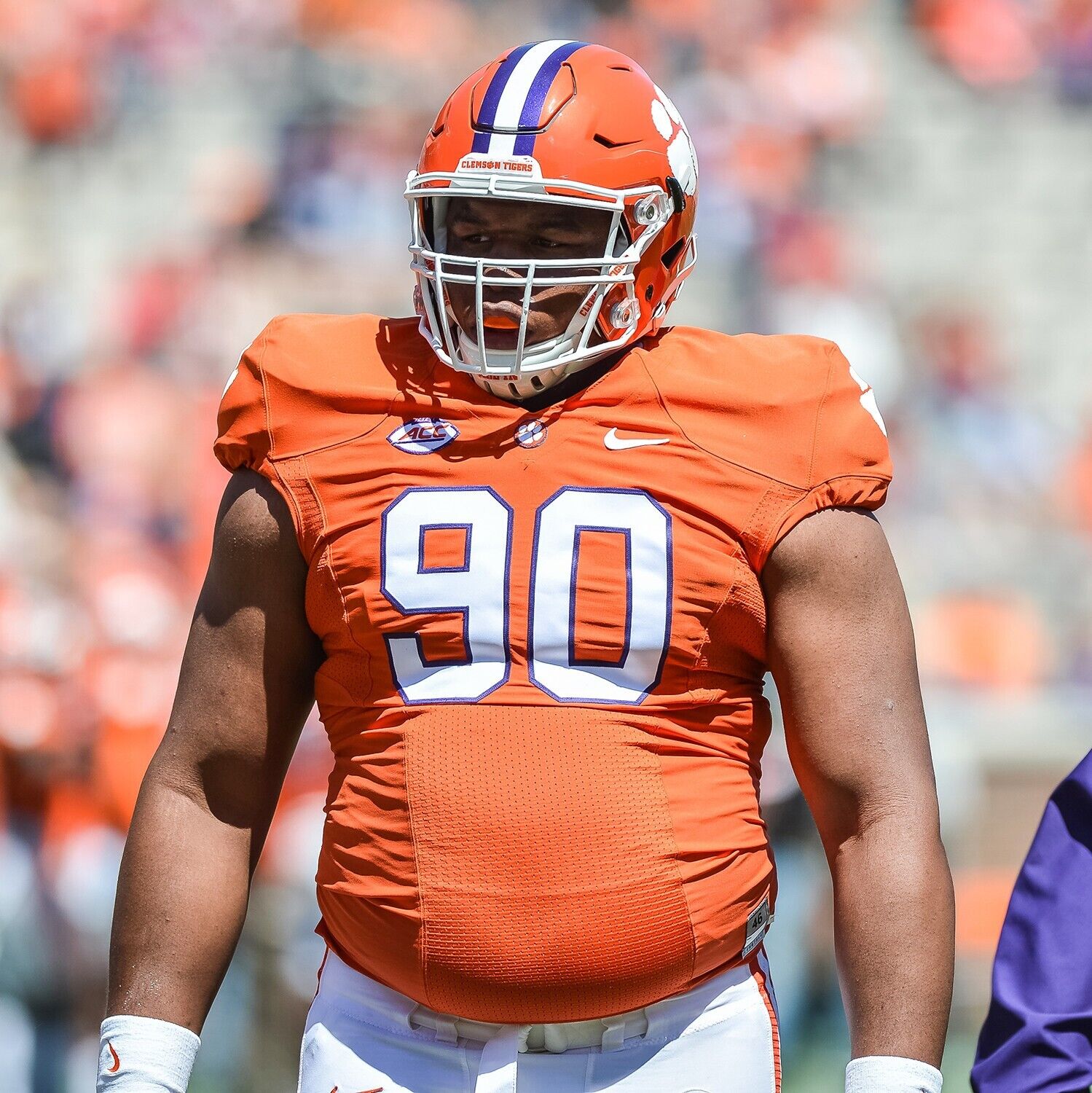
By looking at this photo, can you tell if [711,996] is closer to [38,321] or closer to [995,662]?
[995,662]

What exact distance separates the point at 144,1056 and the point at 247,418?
0.72 metres

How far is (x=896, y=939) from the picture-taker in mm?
1660

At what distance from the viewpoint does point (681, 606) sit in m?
1.68

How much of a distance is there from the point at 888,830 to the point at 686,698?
262mm

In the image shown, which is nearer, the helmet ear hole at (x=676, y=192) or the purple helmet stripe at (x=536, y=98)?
the purple helmet stripe at (x=536, y=98)

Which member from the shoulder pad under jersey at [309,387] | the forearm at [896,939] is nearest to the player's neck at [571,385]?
the shoulder pad under jersey at [309,387]

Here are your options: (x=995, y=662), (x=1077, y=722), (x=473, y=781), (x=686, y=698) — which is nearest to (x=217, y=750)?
(x=473, y=781)

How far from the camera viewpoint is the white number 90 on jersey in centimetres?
167

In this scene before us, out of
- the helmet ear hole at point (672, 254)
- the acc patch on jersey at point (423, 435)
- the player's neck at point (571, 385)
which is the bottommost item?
the acc patch on jersey at point (423, 435)

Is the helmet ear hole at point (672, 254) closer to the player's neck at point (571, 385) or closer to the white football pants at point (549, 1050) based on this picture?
the player's neck at point (571, 385)

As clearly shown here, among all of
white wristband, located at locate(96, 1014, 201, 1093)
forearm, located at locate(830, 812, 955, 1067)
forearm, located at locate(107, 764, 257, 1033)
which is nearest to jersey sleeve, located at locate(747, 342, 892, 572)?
forearm, located at locate(830, 812, 955, 1067)

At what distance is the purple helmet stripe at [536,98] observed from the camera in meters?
1.76

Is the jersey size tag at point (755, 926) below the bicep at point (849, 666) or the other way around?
below

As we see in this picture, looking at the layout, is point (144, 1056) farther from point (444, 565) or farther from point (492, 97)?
point (492, 97)
